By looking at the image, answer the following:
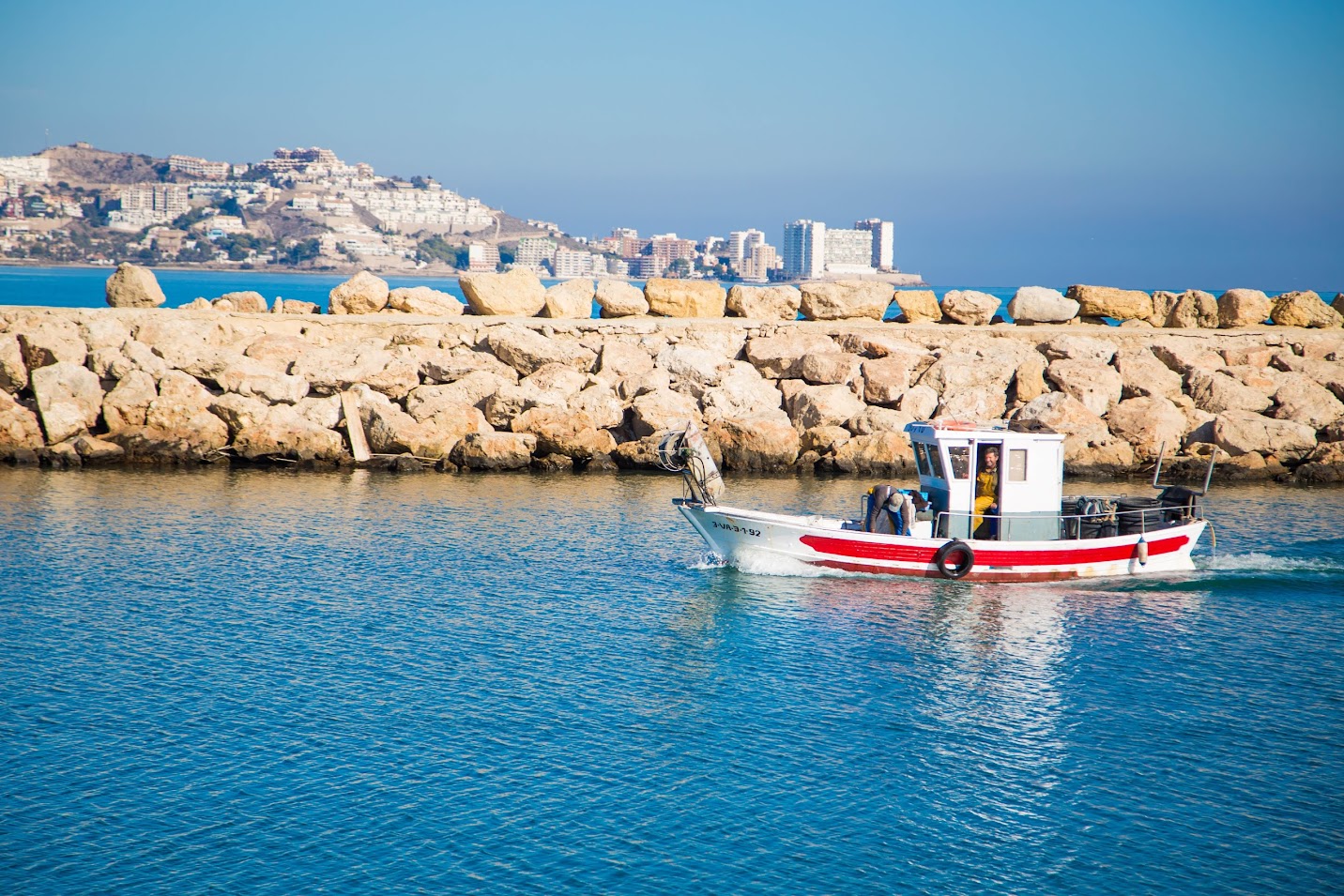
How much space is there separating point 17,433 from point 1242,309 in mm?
39778

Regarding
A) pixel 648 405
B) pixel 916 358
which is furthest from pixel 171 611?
pixel 916 358

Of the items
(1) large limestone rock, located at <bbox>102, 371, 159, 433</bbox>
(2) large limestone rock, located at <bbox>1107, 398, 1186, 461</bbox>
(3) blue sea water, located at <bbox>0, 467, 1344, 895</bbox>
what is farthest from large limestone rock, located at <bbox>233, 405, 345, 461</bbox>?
(2) large limestone rock, located at <bbox>1107, 398, 1186, 461</bbox>

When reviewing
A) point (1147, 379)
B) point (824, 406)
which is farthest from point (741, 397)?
point (1147, 379)

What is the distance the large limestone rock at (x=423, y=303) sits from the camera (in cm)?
4119

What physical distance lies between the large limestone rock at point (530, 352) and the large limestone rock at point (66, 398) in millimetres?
11582

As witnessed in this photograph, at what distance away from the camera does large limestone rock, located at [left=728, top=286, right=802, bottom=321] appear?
41.8m

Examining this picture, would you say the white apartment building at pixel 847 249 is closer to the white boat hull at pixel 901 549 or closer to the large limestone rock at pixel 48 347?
the large limestone rock at pixel 48 347

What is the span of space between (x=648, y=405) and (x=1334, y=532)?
677 inches

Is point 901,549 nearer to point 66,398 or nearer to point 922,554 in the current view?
point 922,554

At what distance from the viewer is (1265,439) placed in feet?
106

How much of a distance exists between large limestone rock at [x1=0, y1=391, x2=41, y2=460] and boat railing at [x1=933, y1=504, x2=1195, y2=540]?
24893 mm

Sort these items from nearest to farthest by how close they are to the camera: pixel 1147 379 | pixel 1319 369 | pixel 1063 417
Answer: pixel 1063 417
pixel 1147 379
pixel 1319 369

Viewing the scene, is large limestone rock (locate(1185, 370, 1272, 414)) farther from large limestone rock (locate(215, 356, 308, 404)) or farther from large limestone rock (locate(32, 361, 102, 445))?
large limestone rock (locate(32, 361, 102, 445))

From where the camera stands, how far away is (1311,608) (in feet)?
67.7
